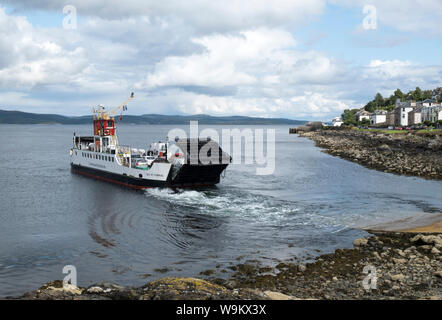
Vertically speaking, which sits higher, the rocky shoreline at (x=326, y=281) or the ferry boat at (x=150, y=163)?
the ferry boat at (x=150, y=163)

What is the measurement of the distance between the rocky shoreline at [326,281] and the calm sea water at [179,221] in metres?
1.67

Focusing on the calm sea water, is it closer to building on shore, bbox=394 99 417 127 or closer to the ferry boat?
the ferry boat

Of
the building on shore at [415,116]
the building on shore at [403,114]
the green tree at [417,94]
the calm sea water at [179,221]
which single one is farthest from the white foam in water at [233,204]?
the green tree at [417,94]

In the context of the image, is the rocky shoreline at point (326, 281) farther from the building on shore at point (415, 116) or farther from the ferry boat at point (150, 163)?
the building on shore at point (415, 116)

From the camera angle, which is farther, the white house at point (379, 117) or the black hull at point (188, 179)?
the white house at point (379, 117)

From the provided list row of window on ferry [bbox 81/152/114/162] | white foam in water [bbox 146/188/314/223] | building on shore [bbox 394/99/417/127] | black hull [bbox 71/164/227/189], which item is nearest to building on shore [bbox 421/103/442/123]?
building on shore [bbox 394/99/417/127]

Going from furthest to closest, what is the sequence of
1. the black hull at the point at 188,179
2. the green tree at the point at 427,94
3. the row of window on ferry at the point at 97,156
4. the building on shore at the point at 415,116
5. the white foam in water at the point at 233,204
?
the green tree at the point at 427,94 < the building on shore at the point at 415,116 < the row of window on ferry at the point at 97,156 < the black hull at the point at 188,179 < the white foam in water at the point at 233,204

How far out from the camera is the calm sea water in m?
19.7

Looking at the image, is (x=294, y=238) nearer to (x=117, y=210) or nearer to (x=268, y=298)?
(x=268, y=298)

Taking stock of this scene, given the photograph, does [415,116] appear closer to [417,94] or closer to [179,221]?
[417,94]

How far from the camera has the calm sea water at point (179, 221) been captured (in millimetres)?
19688

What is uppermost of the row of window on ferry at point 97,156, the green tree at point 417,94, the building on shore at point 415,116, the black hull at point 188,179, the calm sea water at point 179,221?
the green tree at point 417,94

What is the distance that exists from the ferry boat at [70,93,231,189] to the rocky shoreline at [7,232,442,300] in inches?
827

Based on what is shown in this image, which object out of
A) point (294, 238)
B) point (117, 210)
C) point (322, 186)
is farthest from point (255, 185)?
point (294, 238)
